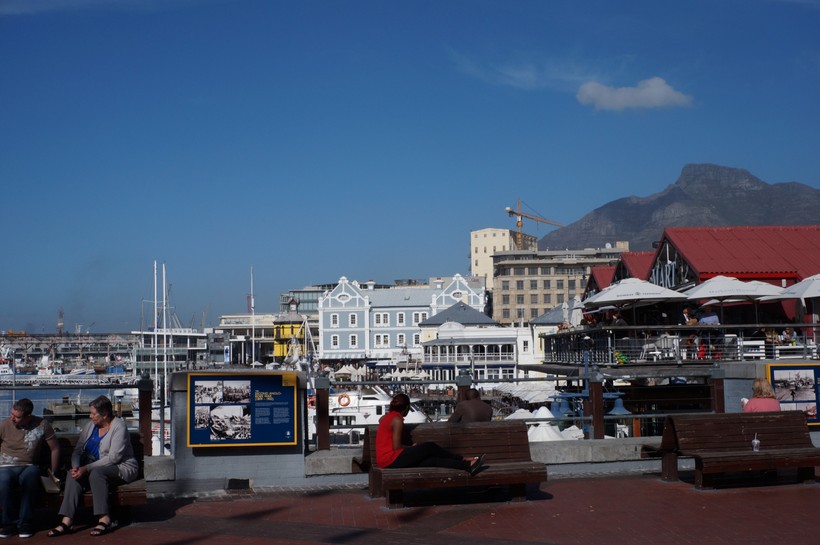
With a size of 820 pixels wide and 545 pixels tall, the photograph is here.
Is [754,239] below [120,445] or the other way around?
the other way around

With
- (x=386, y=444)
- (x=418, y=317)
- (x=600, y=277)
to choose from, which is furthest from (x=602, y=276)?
(x=418, y=317)

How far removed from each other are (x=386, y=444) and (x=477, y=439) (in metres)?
1.11

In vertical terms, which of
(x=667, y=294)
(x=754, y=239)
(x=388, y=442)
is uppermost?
(x=754, y=239)

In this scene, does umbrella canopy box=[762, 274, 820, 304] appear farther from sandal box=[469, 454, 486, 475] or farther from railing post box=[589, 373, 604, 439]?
sandal box=[469, 454, 486, 475]

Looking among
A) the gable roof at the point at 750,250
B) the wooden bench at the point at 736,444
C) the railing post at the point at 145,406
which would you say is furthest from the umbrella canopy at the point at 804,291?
the railing post at the point at 145,406

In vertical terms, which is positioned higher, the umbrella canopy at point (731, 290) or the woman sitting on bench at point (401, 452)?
the umbrella canopy at point (731, 290)

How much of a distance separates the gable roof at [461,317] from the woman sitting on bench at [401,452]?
83.3 m

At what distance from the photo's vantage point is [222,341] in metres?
156

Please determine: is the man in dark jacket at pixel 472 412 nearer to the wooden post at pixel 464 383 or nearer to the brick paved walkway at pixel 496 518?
the wooden post at pixel 464 383

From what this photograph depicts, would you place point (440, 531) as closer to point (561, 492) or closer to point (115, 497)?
point (561, 492)

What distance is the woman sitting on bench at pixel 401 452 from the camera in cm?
1013

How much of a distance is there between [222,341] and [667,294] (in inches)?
5414

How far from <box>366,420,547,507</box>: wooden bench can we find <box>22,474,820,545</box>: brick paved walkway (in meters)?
0.24

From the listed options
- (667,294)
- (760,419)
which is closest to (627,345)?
(667,294)
